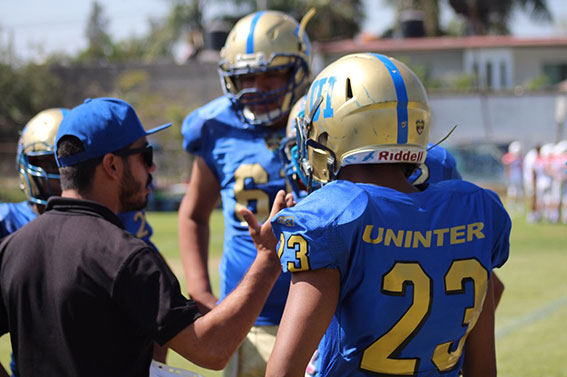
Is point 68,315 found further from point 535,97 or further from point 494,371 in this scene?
point 535,97

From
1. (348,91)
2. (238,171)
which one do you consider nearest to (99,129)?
(348,91)

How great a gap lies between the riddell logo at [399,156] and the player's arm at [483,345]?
0.50 m

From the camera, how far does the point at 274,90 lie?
3477mm

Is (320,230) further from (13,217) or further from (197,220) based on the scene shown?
(13,217)

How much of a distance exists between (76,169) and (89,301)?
50cm

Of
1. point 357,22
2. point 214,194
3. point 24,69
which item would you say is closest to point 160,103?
point 24,69

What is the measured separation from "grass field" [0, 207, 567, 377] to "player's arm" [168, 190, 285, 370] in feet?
10.8

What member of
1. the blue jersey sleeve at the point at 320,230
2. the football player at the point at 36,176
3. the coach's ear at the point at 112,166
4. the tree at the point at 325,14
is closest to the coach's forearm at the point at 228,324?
the blue jersey sleeve at the point at 320,230

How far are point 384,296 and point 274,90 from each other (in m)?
1.72

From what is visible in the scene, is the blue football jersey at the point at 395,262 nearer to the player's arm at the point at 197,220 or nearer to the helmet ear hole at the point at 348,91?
the helmet ear hole at the point at 348,91

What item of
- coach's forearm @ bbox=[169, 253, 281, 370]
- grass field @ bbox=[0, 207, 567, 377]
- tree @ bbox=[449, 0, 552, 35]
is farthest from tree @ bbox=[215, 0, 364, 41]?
coach's forearm @ bbox=[169, 253, 281, 370]

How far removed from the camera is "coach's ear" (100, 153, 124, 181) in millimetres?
2491

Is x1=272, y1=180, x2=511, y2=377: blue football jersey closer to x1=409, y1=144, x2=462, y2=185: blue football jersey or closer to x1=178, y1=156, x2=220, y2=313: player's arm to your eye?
x1=409, y1=144, x2=462, y2=185: blue football jersey

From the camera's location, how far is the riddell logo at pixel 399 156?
2.11 metres
